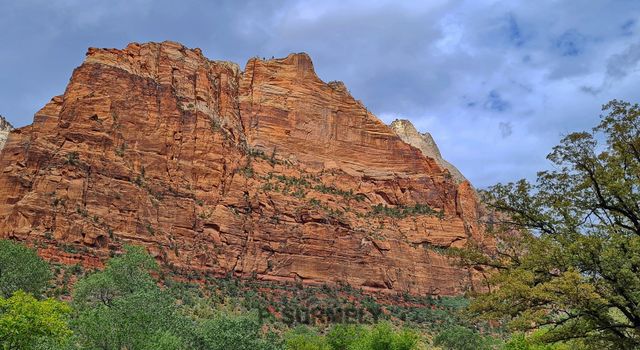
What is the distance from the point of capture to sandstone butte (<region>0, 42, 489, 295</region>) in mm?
65875

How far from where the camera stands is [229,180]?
8025 centimetres

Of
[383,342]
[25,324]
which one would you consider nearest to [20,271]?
[383,342]

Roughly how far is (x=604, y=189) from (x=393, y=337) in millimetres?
28127

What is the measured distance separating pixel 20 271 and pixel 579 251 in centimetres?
3840

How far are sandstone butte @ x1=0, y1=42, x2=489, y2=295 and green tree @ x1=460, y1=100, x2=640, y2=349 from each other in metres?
50.4

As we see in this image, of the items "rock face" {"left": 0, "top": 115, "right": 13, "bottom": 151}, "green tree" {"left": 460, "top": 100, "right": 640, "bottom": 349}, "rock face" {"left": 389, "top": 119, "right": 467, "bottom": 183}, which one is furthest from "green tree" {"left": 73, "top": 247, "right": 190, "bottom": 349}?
"rock face" {"left": 389, "top": 119, "right": 467, "bottom": 183}

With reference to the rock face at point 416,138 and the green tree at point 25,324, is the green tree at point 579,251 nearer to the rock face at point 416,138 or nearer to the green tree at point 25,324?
the green tree at point 25,324

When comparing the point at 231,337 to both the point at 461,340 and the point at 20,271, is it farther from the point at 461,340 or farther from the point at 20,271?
the point at 461,340

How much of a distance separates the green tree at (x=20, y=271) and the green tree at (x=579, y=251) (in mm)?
33690

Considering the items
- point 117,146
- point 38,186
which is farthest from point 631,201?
point 117,146

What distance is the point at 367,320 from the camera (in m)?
66.2

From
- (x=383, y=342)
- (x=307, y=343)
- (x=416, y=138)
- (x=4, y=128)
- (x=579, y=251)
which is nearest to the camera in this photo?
(x=579, y=251)

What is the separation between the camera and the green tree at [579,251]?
14680mm

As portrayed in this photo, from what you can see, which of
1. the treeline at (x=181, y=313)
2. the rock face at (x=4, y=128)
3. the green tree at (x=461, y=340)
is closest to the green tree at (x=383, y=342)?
the treeline at (x=181, y=313)
